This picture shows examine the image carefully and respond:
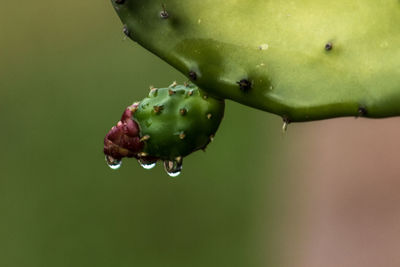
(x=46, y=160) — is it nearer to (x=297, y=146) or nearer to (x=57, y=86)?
(x=57, y=86)

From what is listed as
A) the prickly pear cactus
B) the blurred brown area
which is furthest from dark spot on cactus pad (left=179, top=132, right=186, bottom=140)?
the blurred brown area

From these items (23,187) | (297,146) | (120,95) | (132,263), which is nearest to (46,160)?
(23,187)

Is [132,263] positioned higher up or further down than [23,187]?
further down

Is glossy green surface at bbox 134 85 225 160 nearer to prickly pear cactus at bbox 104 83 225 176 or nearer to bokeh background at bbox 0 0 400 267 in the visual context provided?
prickly pear cactus at bbox 104 83 225 176

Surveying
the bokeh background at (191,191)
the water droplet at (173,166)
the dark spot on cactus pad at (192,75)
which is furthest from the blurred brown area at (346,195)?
the dark spot on cactus pad at (192,75)

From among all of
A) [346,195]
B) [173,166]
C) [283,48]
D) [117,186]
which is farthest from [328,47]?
[117,186]

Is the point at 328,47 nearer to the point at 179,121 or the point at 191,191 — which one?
the point at 179,121

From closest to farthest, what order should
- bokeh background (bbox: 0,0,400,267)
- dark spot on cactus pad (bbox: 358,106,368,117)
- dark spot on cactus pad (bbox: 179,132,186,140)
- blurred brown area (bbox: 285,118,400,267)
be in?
dark spot on cactus pad (bbox: 358,106,368,117) < dark spot on cactus pad (bbox: 179,132,186,140) < blurred brown area (bbox: 285,118,400,267) < bokeh background (bbox: 0,0,400,267)
